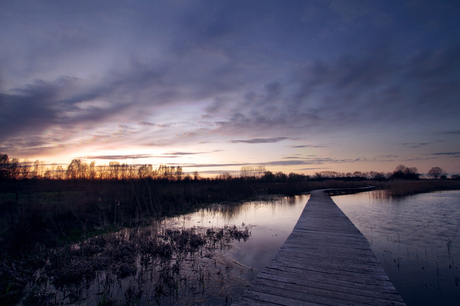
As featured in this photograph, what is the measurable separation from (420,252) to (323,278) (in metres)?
5.91

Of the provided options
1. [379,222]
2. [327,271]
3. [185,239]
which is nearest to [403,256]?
[327,271]

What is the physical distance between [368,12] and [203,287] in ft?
44.0

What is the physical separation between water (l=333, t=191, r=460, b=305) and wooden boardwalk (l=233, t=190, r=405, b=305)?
1183 millimetres

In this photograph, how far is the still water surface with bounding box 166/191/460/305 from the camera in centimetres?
548

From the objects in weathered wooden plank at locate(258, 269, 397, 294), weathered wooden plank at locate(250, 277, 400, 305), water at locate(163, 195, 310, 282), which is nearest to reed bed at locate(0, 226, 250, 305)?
water at locate(163, 195, 310, 282)

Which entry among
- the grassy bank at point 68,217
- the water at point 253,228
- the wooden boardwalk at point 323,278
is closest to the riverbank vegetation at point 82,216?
the grassy bank at point 68,217

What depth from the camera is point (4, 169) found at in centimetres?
2402

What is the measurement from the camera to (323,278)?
13.5ft

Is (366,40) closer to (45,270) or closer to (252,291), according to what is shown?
(252,291)

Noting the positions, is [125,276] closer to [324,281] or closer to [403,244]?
[324,281]

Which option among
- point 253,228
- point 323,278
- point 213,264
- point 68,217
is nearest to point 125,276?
point 213,264

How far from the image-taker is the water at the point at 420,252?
525 centimetres

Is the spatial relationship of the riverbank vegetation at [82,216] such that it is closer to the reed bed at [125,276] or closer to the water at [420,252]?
the reed bed at [125,276]

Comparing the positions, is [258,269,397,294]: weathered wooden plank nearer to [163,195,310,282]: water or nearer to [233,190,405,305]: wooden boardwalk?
[233,190,405,305]: wooden boardwalk
